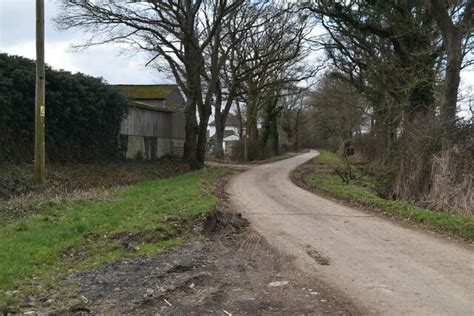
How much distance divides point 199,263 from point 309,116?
81.1m

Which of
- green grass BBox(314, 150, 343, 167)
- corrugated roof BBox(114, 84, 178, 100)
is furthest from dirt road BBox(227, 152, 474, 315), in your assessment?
corrugated roof BBox(114, 84, 178, 100)

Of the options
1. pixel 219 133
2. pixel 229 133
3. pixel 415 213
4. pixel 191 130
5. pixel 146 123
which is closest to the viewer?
pixel 415 213

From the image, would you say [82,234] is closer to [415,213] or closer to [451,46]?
[415,213]

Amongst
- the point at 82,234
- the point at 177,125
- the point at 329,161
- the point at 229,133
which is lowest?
the point at 82,234

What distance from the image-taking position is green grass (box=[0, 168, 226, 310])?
23.3 ft

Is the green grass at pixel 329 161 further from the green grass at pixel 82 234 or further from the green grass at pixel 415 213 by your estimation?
the green grass at pixel 82 234

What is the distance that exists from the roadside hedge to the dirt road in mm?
9098

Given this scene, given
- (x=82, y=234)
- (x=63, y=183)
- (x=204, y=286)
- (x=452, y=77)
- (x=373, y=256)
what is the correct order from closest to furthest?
1. (x=204, y=286)
2. (x=373, y=256)
3. (x=82, y=234)
4. (x=63, y=183)
5. (x=452, y=77)

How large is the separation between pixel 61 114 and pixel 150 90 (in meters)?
24.3

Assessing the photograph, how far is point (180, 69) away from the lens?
32.3 m

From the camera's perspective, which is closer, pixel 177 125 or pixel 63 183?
pixel 63 183

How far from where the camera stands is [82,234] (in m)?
9.74

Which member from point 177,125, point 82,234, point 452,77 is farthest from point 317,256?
point 177,125

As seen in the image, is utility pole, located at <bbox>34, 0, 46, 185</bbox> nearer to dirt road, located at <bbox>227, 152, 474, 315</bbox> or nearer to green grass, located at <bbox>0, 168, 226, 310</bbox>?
green grass, located at <bbox>0, 168, 226, 310</bbox>
